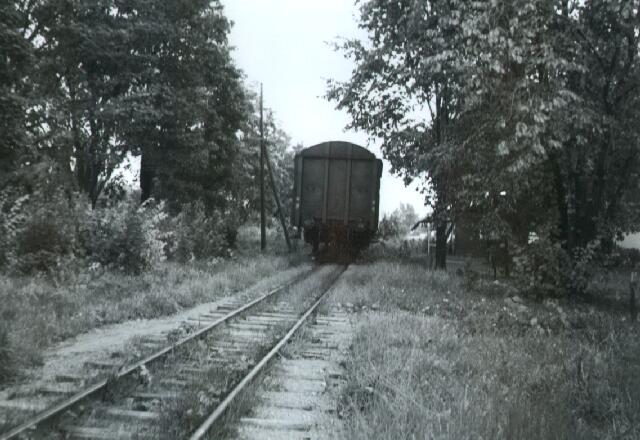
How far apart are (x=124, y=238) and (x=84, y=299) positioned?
3.66 meters

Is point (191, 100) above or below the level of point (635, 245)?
above

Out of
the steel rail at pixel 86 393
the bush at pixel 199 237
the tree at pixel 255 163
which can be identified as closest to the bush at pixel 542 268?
the steel rail at pixel 86 393

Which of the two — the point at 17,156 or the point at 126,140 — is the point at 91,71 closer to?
the point at 126,140

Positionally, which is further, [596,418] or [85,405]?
[596,418]

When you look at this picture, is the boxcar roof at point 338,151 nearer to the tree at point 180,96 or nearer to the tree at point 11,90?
the tree at point 180,96

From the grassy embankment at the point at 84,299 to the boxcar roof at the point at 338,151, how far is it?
656cm

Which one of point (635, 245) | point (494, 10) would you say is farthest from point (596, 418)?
point (635, 245)

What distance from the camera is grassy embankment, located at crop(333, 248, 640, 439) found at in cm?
414

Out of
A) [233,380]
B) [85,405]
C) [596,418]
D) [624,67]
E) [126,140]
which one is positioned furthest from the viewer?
[126,140]

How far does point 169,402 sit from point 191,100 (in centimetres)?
1725

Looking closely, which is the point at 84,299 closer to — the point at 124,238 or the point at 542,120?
the point at 124,238

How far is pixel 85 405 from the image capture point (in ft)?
13.8

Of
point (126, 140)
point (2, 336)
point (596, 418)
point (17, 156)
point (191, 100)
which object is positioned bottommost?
point (596, 418)

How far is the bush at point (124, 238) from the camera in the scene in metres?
12.1
